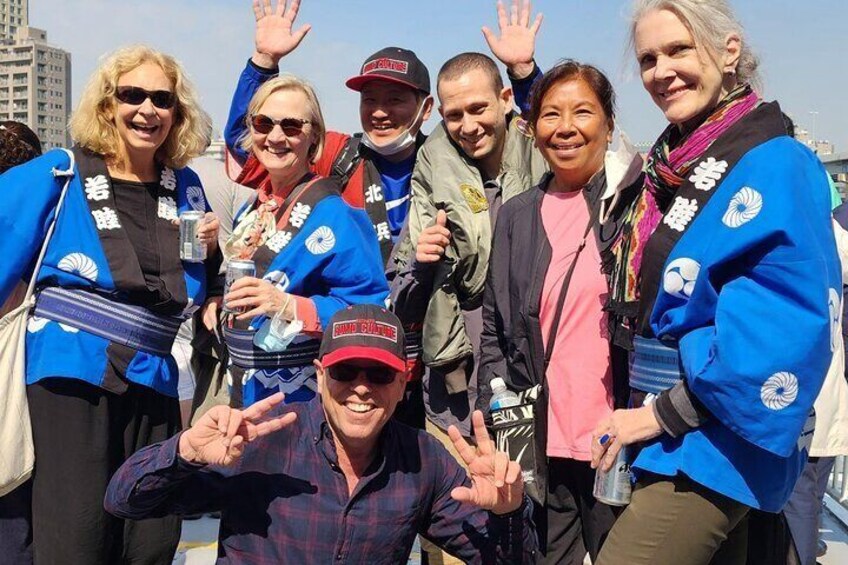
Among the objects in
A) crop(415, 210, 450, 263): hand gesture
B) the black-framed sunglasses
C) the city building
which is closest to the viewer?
crop(415, 210, 450, 263): hand gesture

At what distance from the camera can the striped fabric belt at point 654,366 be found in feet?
7.17

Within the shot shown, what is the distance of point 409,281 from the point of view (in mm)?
3137

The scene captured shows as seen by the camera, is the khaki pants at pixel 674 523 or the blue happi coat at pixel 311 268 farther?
the blue happi coat at pixel 311 268

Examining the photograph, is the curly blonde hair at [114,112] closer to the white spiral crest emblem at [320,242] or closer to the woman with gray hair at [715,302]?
the white spiral crest emblem at [320,242]

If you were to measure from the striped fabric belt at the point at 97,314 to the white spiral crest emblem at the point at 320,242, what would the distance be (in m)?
0.61

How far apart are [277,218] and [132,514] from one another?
4.09 ft

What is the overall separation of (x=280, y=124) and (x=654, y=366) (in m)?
1.66

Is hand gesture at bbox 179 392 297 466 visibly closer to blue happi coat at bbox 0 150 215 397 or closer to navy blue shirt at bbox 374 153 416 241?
blue happi coat at bbox 0 150 215 397

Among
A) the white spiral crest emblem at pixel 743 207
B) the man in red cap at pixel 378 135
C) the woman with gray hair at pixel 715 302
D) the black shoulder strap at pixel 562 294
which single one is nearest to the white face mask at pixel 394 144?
the man in red cap at pixel 378 135

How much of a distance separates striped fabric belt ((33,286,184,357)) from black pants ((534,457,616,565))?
1.45 metres

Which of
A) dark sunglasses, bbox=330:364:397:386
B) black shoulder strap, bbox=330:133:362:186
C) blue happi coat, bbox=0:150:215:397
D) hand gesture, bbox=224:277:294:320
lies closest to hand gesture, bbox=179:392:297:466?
dark sunglasses, bbox=330:364:397:386

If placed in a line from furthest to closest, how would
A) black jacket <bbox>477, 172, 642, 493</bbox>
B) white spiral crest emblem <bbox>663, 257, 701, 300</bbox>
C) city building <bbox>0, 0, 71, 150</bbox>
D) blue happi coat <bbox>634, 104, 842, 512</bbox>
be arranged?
city building <bbox>0, 0, 71, 150</bbox> < black jacket <bbox>477, 172, 642, 493</bbox> < white spiral crest emblem <bbox>663, 257, 701, 300</bbox> < blue happi coat <bbox>634, 104, 842, 512</bbox>

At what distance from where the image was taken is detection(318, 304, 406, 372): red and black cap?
2217 millimetres

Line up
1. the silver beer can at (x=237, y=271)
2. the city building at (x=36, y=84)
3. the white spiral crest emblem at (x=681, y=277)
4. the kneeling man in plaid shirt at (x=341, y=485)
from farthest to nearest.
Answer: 1. the city building at (x=36, y=84)
2. the silver beer can at (x=237, y=271)
3. the kneeling man in plaid shirt at (x=341, y=485)
4. the white spiral crest emblem at (x=681, y=277)
